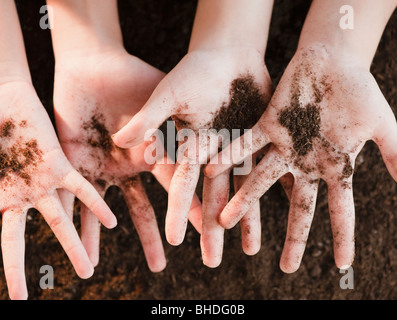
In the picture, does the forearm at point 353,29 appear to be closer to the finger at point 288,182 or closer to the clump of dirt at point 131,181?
the finger at point 288,182

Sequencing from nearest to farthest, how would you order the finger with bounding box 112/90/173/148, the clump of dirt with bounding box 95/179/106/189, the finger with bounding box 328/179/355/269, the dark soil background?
1. the finger with bounding box 112/90/173/148
2. the finger with bounding box 328/179/355/269
3. the clump of dirt with bounding box 95/179/106/189
4. the dark soil background

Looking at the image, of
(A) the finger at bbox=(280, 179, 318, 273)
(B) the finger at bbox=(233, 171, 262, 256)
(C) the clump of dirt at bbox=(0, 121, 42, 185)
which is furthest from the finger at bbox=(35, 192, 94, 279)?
(A) the finger at bbox=(280, 179, 318, 273)

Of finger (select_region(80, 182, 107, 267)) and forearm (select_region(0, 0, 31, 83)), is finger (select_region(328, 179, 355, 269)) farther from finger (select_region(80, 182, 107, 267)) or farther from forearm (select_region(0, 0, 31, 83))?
forearm (select_region(0, 0, 31, 83))

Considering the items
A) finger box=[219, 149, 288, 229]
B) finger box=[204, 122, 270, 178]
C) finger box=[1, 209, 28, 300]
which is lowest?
finger box=[1, 209, 28, 300]

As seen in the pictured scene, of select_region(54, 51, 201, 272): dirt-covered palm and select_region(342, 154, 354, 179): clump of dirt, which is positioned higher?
select_region(54, 51, 201, 272): dirt-covered palm

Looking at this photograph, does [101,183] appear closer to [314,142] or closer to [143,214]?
[143,214]

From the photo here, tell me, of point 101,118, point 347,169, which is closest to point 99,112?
point 101,118

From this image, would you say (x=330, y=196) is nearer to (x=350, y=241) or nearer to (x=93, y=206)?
(x=350, y=241)

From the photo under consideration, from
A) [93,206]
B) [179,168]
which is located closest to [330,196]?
[179,168]
